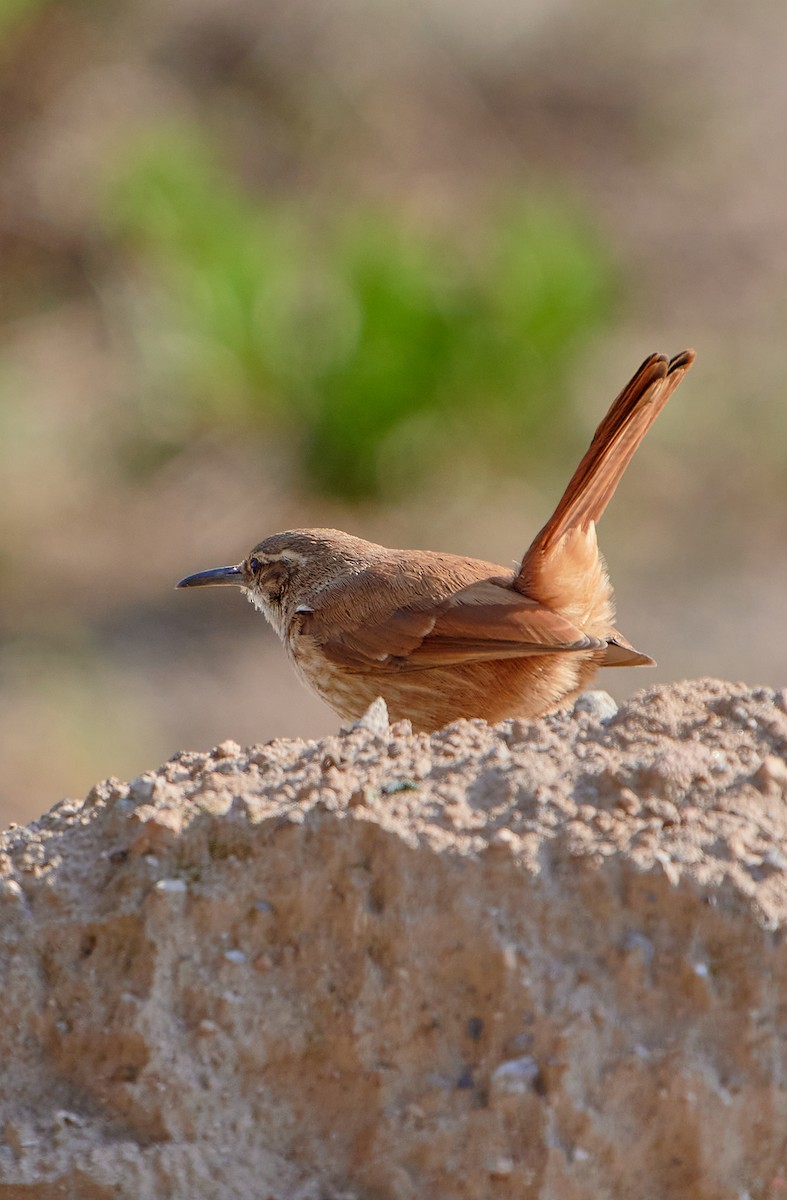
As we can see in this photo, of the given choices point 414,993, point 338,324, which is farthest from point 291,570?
point 338,324

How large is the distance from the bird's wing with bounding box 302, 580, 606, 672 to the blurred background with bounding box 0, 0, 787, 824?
4.54 m

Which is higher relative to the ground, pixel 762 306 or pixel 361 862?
pixel 762 306

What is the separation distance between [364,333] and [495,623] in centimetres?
786

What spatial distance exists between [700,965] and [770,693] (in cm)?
92

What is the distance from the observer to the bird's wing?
187 inches

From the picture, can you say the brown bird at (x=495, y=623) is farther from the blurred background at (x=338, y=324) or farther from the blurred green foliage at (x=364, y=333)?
the blurred green foliage at (x=364, y=333)

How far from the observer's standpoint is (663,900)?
272 centimetres

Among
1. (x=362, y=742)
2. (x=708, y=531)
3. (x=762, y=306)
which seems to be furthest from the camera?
(x=762, y=306)

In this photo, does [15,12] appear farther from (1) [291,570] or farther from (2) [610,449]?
(2) [610,449]

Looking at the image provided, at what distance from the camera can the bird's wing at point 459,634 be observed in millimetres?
4758

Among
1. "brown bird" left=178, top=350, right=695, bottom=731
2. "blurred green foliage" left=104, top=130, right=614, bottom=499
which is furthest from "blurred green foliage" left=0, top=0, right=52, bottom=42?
"brown bird" left=178, top=350, right=695, bottom=731

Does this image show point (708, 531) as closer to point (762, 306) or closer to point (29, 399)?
point (762, 306)

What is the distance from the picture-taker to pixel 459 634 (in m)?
4.93

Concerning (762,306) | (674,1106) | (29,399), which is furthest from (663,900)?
(762,306)
